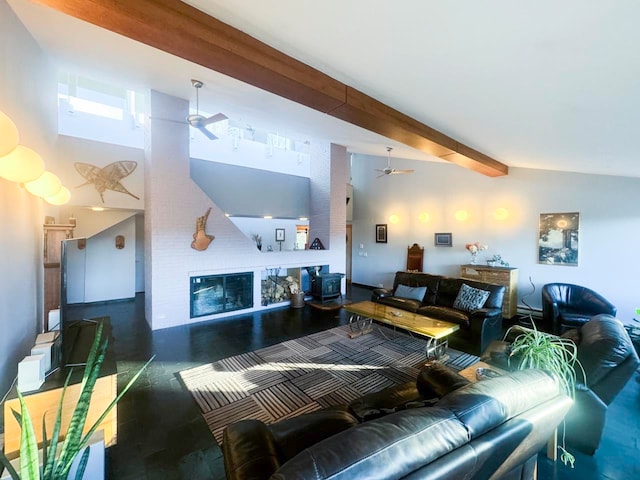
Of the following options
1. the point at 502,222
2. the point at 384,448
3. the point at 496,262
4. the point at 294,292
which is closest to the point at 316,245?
the point at 294,292

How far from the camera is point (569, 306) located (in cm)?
446

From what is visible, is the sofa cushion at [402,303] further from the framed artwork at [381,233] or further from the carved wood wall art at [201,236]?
the carved wood wall art at [201,236]

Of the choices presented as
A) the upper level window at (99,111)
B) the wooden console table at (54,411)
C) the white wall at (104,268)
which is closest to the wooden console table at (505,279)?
the wooden console table at (54,411)

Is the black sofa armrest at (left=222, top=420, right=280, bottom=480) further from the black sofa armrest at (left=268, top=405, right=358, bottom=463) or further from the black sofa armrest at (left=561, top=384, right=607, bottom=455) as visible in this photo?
the black sofa armrest at (left=561, top=384, right=607, bottom=455)

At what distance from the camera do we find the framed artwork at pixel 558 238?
484 centimetres

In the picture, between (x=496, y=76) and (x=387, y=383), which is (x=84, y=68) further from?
(x=387, y=383)

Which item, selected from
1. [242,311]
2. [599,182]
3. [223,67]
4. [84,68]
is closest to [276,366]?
A: [242,311]

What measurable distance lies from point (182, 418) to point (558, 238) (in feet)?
20.9

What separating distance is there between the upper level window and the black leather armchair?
7585 millimetres

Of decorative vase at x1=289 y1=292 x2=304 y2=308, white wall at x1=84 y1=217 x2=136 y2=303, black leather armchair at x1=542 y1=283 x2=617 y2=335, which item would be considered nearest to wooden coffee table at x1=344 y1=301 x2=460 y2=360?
decorative vase at x1=289 y1=292 x2=304 y2=308

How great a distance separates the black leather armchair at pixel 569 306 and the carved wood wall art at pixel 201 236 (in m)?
5.78

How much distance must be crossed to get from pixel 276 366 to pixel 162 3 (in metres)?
3.51

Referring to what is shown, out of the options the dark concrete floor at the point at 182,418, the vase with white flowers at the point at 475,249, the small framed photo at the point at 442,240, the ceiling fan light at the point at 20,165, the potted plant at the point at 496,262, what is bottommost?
the dark concrete floor at the point at 182,418

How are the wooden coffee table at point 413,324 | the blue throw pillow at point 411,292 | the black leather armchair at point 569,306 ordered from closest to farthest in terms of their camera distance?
1. the wooden coffee table at point 413,324
2. the black leather armchair at point 569,306
3. the blue throw pillow at point 411,292
